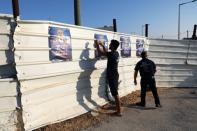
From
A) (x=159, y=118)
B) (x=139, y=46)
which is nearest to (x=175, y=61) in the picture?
(x=139, y=46)

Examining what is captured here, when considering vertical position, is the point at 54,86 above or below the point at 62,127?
above

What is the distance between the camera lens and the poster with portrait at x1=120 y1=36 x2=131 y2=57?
10.2 meters

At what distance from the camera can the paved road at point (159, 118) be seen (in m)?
6.73

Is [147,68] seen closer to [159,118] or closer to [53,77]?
[159,118]

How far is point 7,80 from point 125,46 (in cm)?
575

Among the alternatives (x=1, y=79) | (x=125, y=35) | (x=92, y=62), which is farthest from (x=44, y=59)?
(x=125, y=35)

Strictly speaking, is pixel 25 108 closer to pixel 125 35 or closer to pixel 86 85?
pixel 86 85

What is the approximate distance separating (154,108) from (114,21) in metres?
3.93

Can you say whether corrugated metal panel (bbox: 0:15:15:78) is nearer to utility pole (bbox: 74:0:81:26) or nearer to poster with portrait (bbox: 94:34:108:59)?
poster with portrait (bbox: 94:34:108:59)

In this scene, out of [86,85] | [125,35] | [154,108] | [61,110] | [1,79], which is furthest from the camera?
[125,35]

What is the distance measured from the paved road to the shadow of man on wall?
85 centimetres

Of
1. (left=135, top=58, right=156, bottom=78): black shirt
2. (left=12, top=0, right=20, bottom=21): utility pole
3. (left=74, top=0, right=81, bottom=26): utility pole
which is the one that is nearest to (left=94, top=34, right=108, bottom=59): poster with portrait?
(left=135, top=58, right=156, bottom=78): black shirt

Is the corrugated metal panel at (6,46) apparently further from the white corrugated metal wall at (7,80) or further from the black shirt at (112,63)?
the black shirt at (112,63)

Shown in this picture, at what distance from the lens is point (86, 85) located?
782 centimetres
